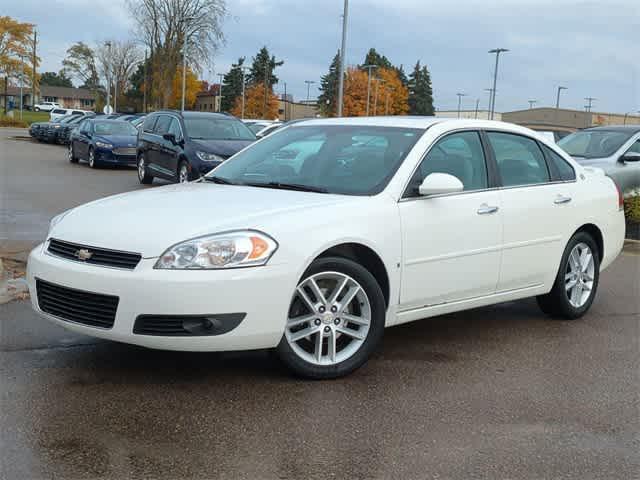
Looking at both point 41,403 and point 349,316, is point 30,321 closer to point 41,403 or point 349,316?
point 41,403

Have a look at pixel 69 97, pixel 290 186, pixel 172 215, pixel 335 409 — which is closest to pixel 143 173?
pixel 290 186

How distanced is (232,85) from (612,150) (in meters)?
111

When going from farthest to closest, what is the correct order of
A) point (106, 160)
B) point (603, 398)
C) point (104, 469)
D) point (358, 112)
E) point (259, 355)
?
point (358, 112), point (106, 160), point (259, 355), point (603, 398), point (104, 469)

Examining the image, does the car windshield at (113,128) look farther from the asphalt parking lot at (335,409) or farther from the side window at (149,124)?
the asphalt parking lot at (335,409)

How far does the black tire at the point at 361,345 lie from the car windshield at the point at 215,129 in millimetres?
12026

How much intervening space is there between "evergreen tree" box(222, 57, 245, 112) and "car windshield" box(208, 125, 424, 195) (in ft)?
375

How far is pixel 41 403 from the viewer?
4309 mm

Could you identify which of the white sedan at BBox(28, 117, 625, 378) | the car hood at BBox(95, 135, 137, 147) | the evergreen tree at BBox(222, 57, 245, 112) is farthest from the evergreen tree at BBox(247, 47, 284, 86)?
the white sedan at BBox(28, 117, 625, 378)

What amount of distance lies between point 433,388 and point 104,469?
2048 mm

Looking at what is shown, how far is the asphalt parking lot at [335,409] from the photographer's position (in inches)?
145

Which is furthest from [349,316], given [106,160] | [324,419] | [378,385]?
[106,160]

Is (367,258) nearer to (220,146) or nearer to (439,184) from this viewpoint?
(439,184)

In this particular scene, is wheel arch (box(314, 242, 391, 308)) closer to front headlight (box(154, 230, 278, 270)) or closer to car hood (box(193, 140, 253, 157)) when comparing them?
front headlight (box(154, 230, 278, 270))

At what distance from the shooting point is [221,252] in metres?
4.45
